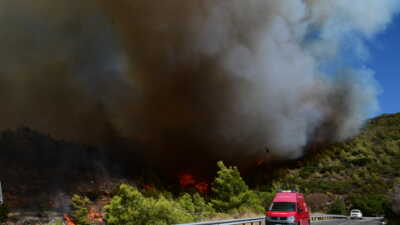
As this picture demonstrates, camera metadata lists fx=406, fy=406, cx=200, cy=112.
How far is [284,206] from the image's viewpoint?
1820 centimetres

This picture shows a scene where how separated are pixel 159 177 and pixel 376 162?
4802 centimetres

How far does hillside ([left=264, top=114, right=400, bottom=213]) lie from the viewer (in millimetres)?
73375

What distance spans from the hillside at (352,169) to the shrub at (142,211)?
3426 cm

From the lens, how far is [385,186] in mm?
74062

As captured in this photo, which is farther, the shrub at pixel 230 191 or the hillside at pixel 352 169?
the hillside at pixel 352 169

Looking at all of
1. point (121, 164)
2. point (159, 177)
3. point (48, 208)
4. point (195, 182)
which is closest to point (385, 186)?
point (195, 182)

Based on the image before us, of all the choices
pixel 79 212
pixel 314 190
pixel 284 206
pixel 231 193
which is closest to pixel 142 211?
pixel 284 206

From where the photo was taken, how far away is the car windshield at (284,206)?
17909 mm

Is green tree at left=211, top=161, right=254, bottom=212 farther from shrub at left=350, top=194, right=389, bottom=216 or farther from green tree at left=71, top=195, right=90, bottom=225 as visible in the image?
green tree at left=71, top=195, right=90, bottom=225

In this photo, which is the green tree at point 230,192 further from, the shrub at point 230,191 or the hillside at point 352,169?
Answer: the hillside at point 352,169

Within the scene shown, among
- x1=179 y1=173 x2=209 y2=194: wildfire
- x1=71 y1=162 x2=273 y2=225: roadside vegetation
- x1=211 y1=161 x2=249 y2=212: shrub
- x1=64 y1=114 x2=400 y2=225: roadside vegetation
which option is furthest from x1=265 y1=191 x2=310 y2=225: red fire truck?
Answer: x1=179 y1=173 x2=209 y2=194: wildfire

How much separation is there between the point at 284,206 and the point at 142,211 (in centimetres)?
1443

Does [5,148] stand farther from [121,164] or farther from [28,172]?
[121,164]

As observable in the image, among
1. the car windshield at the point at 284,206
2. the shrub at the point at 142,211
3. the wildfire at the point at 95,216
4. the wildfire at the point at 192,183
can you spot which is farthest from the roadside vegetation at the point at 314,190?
the car windshield at the point at 284,206
